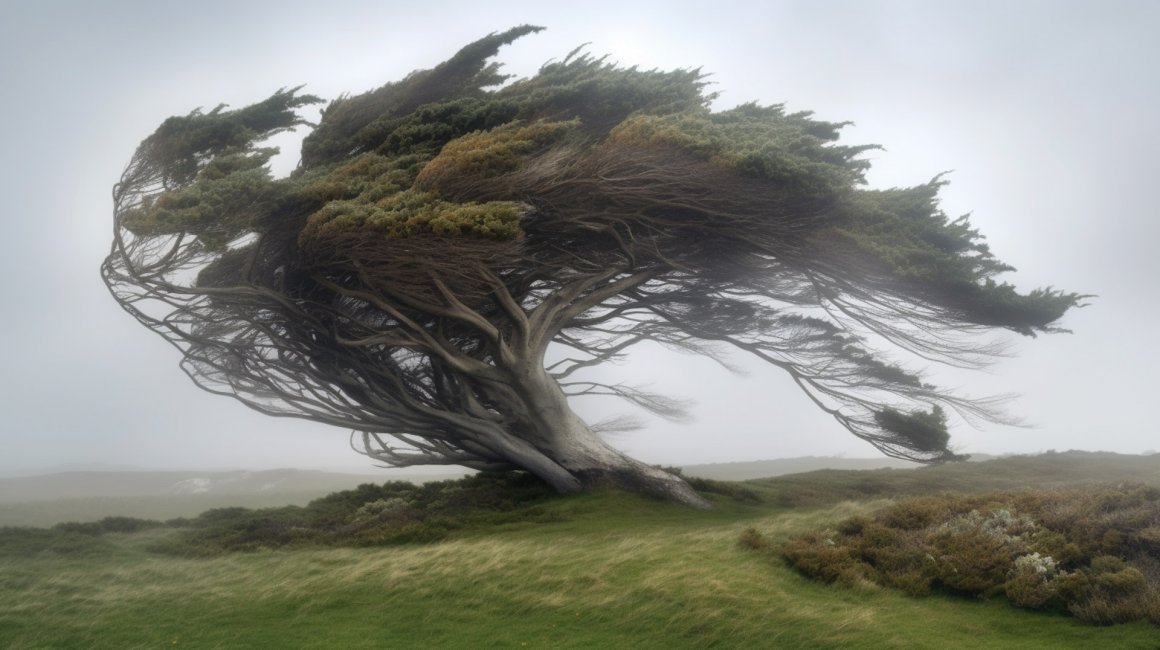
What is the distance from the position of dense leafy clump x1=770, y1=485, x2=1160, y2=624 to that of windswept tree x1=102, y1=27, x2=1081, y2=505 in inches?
227

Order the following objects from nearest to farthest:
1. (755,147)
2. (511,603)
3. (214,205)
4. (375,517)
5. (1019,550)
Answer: (1019,550), (511,603), (214,205), (755,147), (375,517)

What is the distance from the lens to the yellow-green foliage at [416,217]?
12781 mm

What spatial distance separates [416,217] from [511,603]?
635cm

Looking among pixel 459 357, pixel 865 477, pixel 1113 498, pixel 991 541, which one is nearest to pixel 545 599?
pixel 991 541

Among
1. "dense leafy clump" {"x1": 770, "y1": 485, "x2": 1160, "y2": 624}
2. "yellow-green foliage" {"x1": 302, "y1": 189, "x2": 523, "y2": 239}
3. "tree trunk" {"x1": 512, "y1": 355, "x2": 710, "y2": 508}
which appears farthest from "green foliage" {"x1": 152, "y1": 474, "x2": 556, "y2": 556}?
"dense leafy clump" {"x1": 770, "y1": 485, "x2": 1160, "y2": 624}

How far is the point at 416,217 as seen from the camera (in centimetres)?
1279

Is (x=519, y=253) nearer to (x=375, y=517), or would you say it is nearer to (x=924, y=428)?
(x=375, y=517)

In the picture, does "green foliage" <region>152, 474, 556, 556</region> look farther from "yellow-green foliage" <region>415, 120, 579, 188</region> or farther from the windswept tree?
"yellow-green foliage" <region>415, 120, 579, 188</region>

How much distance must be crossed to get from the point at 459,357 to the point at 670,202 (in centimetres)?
576

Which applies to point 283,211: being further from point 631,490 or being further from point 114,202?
point 631,490

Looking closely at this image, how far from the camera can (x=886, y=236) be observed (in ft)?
51.9

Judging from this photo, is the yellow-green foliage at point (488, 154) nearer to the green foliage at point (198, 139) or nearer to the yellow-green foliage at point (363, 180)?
the yellow-green foliage at point (363, 180)

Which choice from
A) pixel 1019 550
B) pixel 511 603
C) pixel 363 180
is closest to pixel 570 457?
pixel 363 180

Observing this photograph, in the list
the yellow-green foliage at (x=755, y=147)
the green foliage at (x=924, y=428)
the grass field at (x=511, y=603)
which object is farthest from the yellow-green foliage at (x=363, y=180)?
the green foliage at (x=924, y=428)
